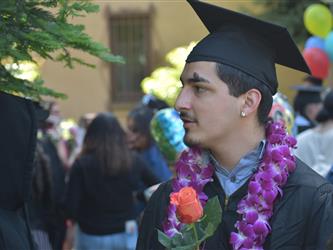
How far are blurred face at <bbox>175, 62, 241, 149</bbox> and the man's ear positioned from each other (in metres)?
0.03

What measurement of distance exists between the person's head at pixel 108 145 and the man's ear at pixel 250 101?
102 inches

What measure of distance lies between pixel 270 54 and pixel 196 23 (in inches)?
457

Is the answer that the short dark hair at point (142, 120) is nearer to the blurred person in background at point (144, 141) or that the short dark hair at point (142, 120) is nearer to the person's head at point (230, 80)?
the blurred person in background at point (144, 141)

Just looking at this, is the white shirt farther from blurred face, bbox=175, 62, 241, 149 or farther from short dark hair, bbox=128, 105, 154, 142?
blurred face, bbox=175, 62, 241, 149

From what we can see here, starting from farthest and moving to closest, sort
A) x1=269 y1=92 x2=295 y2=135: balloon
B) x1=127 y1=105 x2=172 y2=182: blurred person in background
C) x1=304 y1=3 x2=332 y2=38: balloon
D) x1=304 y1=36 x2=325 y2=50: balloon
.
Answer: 1. x1=304 y1=36 x2=325 y2=50: balloon
2. x1=304 y1=3 x2=332 y2=38: balloon
3. x1=127 y1=105 x2=172 y2=182: blurred person in background
4. x1=269 y1=92 x2=295 y2=135: balloon

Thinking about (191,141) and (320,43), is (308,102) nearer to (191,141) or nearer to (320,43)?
(320,43)

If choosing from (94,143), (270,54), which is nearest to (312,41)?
(94,143)

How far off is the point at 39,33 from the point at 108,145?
269 cm

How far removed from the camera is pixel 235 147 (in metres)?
2.13

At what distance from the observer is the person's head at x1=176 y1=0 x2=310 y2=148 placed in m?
2.07

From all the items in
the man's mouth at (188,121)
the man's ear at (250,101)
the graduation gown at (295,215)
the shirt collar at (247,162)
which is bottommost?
the graduation gown at (295,215)

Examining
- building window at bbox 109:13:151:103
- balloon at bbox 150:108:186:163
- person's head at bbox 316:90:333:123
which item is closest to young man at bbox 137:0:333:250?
balloon at bbox 150:108:186:163

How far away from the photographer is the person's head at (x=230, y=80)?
2066mm

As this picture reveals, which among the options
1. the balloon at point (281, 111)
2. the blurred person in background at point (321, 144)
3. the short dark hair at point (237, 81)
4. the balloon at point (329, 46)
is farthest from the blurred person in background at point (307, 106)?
the short dark hair at point (237, 81)
